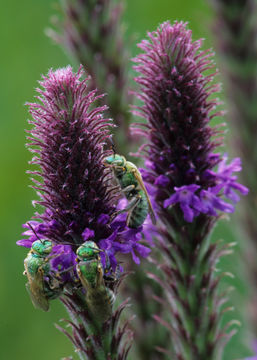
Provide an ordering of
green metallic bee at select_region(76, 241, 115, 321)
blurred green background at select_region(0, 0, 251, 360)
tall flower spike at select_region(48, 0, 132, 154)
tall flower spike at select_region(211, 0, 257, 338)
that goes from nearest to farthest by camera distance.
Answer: green metallic bee at select_region(76, 241, 115, 321) < tall flower spike at select_region(48, 0, 132, 154) < tall flower spike at select_region(211, 0, 257, 338) < blurred green background at select_region(0, 0, 251, 360)

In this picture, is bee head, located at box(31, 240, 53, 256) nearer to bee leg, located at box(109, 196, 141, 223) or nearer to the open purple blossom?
the open purple blossom

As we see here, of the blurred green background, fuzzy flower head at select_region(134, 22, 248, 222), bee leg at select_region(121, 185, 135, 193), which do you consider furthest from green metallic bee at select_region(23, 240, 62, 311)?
the blurred green background

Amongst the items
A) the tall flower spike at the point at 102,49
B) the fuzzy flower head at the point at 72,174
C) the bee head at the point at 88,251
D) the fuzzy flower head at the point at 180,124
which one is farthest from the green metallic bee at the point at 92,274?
the tall flower spike at the point at 102,49

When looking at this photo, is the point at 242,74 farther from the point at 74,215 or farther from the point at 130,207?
the point at 74,215

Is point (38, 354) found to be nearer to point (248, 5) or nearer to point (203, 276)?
point (203, 276)

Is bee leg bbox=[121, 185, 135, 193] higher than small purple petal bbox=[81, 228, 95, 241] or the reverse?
higher

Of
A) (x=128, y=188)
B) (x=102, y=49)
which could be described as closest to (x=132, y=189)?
(x=128, y=188)

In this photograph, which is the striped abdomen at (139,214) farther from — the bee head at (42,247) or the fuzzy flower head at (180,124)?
the bee head at (42,247)
